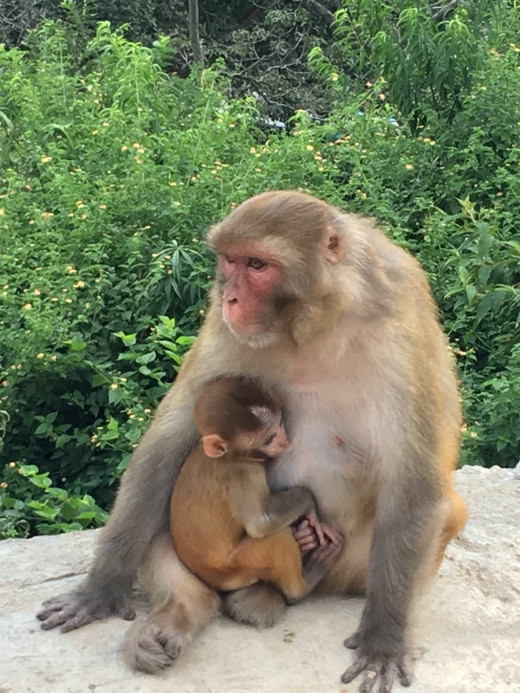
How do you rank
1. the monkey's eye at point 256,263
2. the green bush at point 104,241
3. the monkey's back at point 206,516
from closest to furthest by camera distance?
the monkey's eye at point 256,263 → the monkey's back at point 206,516 → the green bush at point 104,241

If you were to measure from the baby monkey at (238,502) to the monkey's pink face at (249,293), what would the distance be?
0.82 feet

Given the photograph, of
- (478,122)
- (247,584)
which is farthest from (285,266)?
(478,122)

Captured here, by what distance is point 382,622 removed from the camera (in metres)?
2.50

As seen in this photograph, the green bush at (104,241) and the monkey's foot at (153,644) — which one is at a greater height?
the monkey's foot at (153,644)

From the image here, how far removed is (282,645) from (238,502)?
417 millimetres

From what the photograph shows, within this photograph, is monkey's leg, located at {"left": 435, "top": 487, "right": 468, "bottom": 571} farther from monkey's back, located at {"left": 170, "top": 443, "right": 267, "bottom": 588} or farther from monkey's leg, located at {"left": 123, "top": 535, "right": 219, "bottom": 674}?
monkey's leg, located at {"left": 123, "top": 535, "right": 219, "bottom": 674}

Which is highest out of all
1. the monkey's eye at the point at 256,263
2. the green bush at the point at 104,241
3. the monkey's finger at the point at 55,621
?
the monkey's eye at the point at 256,263

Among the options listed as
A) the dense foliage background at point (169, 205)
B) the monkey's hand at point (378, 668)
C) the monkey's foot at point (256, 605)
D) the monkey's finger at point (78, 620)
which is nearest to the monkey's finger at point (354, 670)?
the monkey's hand at point (378, 668)

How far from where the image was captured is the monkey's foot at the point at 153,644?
2.41 m

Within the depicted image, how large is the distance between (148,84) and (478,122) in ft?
8.24

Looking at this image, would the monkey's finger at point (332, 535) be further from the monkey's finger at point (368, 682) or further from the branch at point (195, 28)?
the branch at point (195, 28)

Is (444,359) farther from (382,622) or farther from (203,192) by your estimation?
(203,192)

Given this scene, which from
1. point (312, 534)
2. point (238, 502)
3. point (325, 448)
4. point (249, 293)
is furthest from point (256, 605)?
point (249, 293)

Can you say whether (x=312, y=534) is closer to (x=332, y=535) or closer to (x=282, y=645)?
(x=332, y=535)
